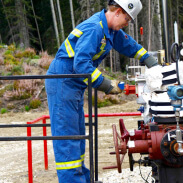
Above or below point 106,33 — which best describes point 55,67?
below

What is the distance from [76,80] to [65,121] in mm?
394

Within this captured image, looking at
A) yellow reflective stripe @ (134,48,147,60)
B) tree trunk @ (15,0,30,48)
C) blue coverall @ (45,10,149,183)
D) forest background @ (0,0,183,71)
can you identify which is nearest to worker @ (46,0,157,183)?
blue coverall @ (45,10,149,183)

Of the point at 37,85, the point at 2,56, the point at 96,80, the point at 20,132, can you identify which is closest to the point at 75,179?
the point at 96,80

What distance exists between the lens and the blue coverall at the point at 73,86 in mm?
3135

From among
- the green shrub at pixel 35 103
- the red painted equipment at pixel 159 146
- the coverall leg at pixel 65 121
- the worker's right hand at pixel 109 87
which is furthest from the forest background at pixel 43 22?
the red painted equipment at pixel 159 146

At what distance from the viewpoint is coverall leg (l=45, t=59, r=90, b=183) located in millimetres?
3240

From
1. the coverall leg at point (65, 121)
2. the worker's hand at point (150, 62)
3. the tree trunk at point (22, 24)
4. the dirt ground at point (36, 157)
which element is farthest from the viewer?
the tree trunk at point (22, 24)

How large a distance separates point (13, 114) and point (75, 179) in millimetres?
9058

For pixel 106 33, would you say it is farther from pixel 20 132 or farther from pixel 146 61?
pixel 20 132

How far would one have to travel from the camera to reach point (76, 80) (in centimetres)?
335

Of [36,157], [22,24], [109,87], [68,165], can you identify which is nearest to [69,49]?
[109,87]

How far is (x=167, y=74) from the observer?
8.93 ft

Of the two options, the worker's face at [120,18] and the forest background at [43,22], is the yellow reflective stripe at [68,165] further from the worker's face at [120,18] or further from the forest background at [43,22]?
the forest background at [43,22]

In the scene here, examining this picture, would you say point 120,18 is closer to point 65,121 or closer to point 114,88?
point 114,88
